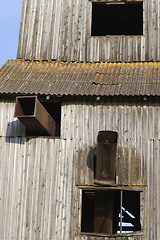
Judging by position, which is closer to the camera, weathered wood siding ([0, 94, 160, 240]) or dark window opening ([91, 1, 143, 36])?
weathered wood siding ([0, 94, 160, 240])

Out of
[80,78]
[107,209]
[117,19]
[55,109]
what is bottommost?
[107,209]

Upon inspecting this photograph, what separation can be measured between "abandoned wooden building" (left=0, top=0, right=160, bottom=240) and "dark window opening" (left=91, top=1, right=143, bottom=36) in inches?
137

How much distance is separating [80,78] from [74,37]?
2.42m

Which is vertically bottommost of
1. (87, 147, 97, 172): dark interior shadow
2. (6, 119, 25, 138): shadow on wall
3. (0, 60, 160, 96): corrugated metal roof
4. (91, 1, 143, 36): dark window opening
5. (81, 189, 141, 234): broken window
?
(81, 189, 141, 234): broken window

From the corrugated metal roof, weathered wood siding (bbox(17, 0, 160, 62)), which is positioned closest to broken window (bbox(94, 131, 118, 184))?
the corrugated metal roof

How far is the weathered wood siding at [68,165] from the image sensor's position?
12.7 metres

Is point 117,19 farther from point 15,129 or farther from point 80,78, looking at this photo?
point 15,129

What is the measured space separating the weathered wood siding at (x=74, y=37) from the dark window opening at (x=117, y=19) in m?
2.37

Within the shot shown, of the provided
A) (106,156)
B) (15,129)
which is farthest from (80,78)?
(106,156)

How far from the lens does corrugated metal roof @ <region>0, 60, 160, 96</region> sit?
13688mm

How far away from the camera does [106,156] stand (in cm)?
1256

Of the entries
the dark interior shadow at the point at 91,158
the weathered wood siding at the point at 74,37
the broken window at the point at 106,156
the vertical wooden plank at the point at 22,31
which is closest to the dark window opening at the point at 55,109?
the weathered wood siding at the point at 74,37

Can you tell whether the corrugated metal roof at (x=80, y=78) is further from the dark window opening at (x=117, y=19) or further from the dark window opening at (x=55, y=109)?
the dark window opening at (x=117, y=19)

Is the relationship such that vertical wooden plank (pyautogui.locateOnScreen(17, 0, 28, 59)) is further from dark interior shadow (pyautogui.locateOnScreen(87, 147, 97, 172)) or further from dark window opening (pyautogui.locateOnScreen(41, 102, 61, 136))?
dark interior shadow (pyautogui.locateOnScreen(87, 147, 97, 172))
